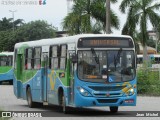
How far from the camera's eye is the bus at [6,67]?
54.0 meters

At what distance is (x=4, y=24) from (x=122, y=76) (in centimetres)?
10692

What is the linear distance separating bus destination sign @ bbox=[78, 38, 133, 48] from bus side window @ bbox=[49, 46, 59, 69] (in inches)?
80.3

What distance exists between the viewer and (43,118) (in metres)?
19.4

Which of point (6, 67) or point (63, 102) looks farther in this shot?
point (6, 67)

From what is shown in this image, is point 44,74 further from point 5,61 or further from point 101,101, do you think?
point 5,61

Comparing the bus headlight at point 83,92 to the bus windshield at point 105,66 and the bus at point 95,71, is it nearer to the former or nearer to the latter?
the bus at point 95,71

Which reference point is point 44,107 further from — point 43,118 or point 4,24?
point 4,24

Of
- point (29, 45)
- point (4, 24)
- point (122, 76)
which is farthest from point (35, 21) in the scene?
point (122, 76)

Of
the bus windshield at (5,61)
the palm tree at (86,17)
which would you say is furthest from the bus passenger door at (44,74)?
the bus windshield at (5,61)

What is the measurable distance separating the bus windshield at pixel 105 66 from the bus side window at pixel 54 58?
216 cm

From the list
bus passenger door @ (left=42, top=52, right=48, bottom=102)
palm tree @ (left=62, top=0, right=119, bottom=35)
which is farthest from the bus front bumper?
Answer: palm tree @ (left=62, top=0, right=119, bottom=35)

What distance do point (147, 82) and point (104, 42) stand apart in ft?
52.6

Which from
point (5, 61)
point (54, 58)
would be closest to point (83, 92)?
point (54, 58)

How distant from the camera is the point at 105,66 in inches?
A: 781
